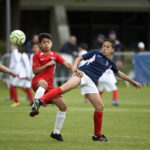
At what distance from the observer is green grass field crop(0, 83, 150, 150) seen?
8758 millimetres

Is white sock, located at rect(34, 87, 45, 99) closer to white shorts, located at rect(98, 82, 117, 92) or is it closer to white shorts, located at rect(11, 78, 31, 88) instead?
white shorts, located at rect(98, 82, 117, 92)

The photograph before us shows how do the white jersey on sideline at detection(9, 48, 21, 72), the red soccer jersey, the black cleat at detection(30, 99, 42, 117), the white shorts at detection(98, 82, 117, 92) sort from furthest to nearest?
the white jersey on sideline at detection(9, 48, 21, 72) < the white shorts at detection(98, 82, 117, 92) < the red soccer jersey < the black cleat at detection(30, 99, 42, 117)

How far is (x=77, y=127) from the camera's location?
37.7ft

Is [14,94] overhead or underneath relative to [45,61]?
underneath

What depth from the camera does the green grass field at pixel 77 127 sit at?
876 cm

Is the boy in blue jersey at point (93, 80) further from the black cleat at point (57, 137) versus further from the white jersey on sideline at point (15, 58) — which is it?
the white jersey on sideline at point (15, 58)

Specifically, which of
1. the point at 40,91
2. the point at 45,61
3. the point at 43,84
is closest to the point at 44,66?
the point at 45,61

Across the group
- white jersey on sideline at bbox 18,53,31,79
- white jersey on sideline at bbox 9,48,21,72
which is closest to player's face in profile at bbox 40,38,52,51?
white jersey on sideline at bbox 18,53,31,79

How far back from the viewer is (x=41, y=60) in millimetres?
9758

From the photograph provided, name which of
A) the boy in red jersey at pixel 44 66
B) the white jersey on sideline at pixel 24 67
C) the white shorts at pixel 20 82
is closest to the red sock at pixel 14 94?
the white shorts at pixel 20 82

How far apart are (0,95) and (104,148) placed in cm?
1219

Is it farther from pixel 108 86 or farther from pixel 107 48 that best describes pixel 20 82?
pixel 107 48

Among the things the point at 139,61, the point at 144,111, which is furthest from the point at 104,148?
the point at 139,61

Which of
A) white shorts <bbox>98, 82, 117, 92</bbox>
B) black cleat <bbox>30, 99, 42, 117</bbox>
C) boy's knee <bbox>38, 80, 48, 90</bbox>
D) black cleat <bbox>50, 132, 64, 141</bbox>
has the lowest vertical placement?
black cleat <bbox>50, 132, 64, 141</bbox>
